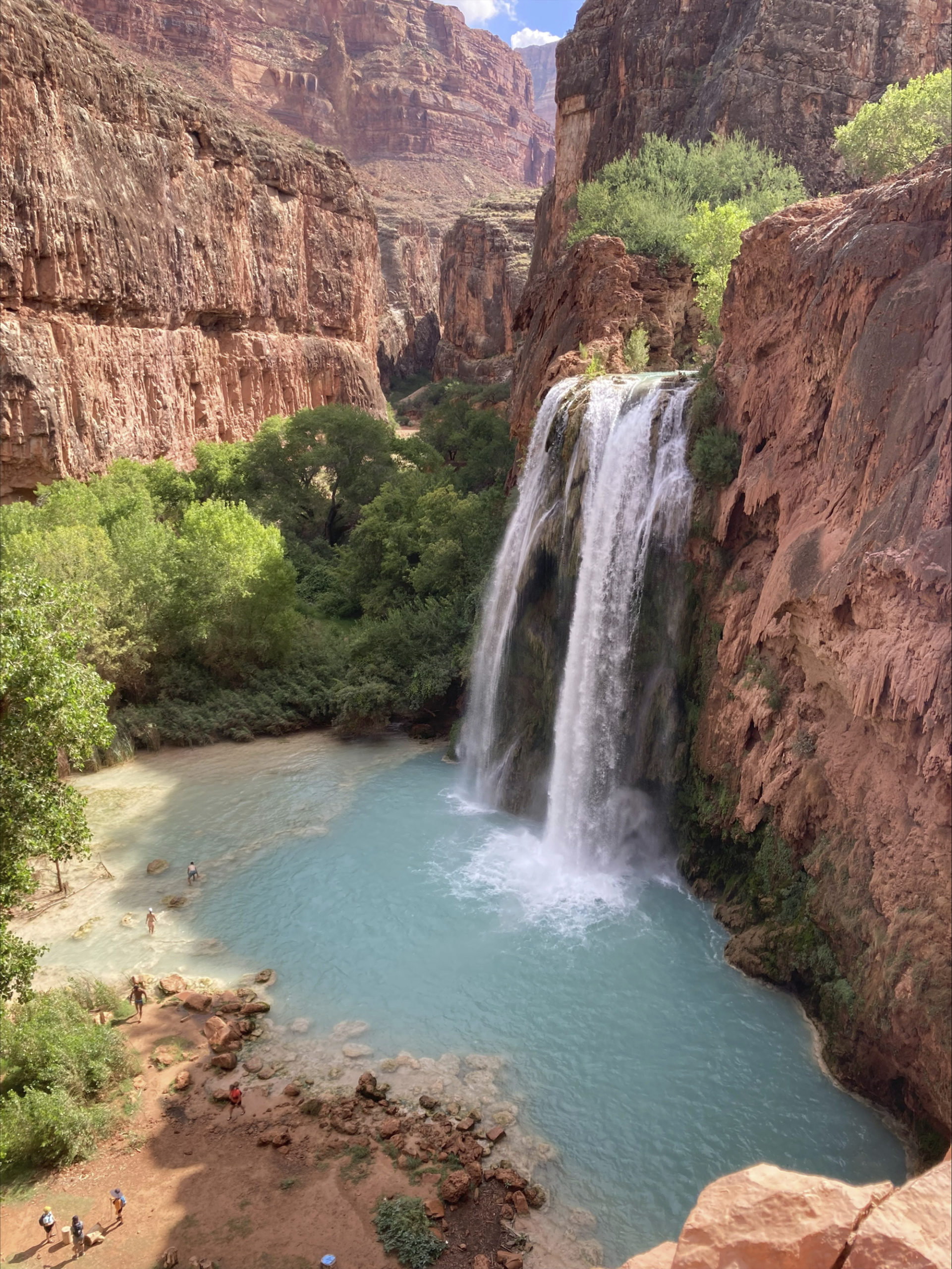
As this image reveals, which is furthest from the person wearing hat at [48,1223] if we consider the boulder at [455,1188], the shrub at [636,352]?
the shrub at [636,352]

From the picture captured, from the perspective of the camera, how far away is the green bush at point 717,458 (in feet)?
52.5

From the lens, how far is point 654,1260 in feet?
17.9

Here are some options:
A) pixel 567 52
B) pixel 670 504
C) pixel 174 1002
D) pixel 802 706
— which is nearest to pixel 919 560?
pixel 802 706

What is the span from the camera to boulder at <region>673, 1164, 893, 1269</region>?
4.62 m

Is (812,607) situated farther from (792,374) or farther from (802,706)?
(792,374)

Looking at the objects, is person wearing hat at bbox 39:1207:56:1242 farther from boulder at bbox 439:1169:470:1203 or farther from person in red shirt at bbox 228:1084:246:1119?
boulder at bbox 439:1169:470:1203

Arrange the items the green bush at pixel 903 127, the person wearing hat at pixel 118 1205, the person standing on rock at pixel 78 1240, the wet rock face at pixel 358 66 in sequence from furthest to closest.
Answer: the wet rock face at pixel 358 66 → the green bush at pixel 903 127 → the person wearing hat at pixel 118 1205 → the person standing on rock at pixel 78 1240

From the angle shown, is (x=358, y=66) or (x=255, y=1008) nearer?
(x=255, y=1008)

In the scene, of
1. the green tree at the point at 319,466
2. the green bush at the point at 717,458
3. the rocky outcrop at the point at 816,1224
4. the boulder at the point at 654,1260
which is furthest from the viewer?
the green tree at the point at 319,466

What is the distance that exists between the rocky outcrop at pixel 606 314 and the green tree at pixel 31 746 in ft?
53.8

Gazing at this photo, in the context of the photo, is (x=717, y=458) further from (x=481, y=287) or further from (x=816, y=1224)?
(x=481, y=287)

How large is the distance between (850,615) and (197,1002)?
36.6 ft

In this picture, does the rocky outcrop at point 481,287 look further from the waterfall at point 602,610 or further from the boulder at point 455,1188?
the boulder at point 455,1188

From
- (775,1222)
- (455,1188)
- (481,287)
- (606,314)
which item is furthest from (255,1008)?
(481,287)
